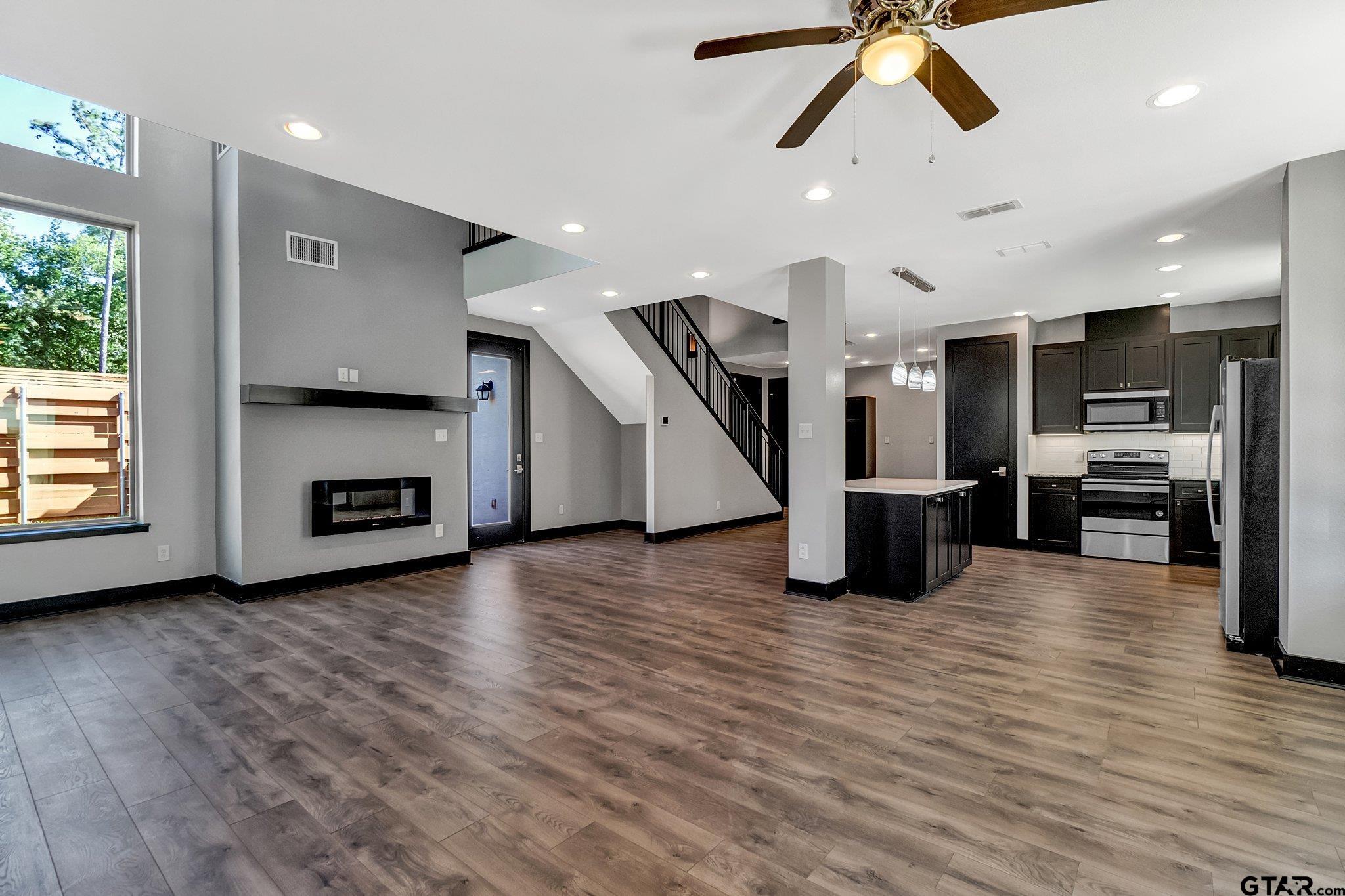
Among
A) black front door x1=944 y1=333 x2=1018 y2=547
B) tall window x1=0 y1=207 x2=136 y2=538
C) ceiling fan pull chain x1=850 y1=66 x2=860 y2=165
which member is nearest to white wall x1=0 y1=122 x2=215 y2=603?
tall window x1=0 y1=207 x2=136 y2=538

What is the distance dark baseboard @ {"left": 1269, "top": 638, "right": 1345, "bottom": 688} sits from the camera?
3.23 metres

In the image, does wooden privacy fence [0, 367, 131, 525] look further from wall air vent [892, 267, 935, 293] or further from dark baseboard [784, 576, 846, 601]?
wall air vent [892, 267, 935, 293]

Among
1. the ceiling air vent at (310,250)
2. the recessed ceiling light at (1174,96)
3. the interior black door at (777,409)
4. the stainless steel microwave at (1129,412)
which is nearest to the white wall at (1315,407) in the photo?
the recessed ceiling light at (1174,96)

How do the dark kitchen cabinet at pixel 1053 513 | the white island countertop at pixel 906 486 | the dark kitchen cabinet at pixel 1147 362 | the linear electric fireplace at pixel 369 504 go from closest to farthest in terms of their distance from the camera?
1. the white island countertop at pixel 906 486
2. the linear electric fireplace at pixel 369 504
3. the dark kitchen cabinet at pixel 1147 362
4. the dark kitchen cabinet at pixel 1053 513

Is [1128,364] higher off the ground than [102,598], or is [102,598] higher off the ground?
[1128,364]

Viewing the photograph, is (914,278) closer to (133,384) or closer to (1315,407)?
(1315,407)

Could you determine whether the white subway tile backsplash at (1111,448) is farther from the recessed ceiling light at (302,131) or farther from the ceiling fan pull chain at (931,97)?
the recessed ceiling light at (302,131)

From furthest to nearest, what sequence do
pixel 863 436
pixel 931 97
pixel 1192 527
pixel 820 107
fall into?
pixel 863 436 < pixel 1192 527 < pixel 931 97 < pixel 820 107

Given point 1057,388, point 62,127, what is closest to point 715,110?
point 62,127

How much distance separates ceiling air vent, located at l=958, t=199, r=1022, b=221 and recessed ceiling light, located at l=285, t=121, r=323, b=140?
3.82 meters

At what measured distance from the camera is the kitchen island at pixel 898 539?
4988 mm

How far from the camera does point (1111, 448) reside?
697 centimetres

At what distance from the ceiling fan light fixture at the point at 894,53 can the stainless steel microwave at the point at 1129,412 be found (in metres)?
6.54

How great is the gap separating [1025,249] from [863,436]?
7603mm
